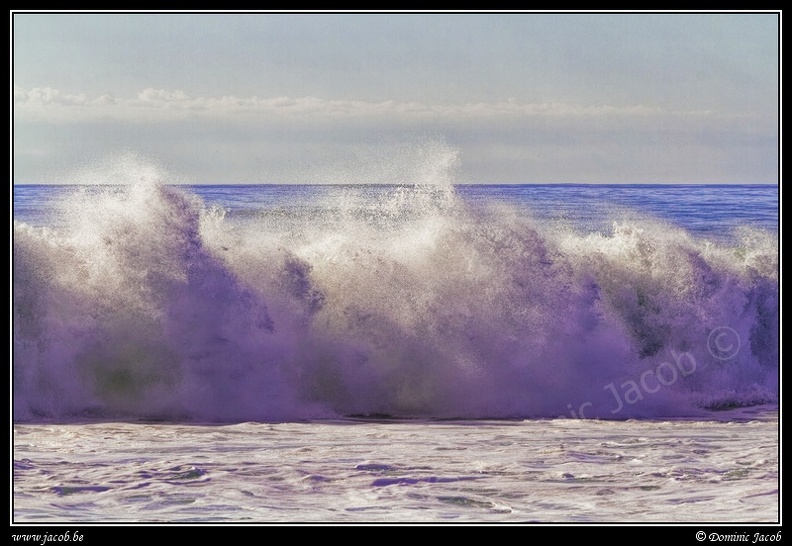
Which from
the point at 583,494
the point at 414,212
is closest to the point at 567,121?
the point at 414,212

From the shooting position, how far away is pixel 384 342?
10.1 metres

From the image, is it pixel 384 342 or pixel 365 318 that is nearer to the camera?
pixel 384 342

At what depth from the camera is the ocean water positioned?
8383mm

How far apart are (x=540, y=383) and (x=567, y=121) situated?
10.6 feet

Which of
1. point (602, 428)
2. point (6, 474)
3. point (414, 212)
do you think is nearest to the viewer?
point (6, 474)

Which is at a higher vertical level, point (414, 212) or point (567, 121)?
point (567, 121)

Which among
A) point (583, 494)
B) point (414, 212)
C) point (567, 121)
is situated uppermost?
point (567, 121)

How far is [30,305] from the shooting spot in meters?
9.95

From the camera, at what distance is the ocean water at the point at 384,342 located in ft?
27.5

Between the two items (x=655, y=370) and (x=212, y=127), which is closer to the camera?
(x=655, y=370)

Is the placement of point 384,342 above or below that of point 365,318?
below

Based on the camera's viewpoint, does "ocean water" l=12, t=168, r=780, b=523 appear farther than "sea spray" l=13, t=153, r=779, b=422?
No

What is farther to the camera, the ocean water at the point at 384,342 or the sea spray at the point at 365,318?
the sea spray at the point at 365,318

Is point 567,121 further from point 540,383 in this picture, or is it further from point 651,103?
point 540,383
